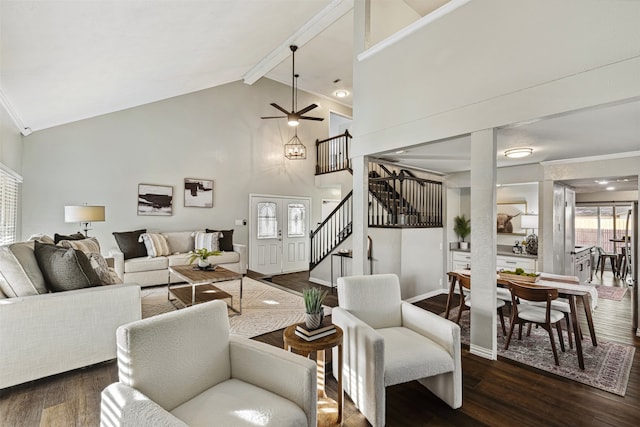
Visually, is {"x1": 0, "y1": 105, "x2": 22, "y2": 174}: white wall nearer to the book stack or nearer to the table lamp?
the table lamp

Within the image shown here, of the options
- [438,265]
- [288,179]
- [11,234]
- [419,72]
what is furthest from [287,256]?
[419,72]

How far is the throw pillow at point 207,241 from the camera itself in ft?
20.4

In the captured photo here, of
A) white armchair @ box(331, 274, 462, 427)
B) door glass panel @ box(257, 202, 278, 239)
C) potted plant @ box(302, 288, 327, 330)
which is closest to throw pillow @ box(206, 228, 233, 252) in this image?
door glass panel @ box(257, 202, 278, 239)

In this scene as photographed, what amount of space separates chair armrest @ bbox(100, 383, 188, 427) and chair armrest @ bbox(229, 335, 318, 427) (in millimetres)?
514

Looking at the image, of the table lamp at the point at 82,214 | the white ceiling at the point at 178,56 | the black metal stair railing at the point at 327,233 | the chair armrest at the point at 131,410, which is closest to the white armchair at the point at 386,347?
the chair armrest at the point at 131,410

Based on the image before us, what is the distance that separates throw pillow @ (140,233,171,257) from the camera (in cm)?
568

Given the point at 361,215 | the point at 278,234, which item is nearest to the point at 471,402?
the point at 361,215

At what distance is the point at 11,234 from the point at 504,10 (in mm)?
6800

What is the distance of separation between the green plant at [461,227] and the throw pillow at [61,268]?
574 centimetres

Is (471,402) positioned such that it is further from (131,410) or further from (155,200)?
(155,200)

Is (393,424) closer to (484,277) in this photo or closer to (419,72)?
(484,277)

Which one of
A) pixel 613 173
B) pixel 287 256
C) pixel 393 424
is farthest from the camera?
pixel 287 256

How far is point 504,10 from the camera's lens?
8.93 ft

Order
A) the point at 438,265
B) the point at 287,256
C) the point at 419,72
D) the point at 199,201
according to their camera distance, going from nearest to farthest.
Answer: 1. the point at 419,72
2. the point at 438,265
3. the point at 199,201
4. the point at 287,256
